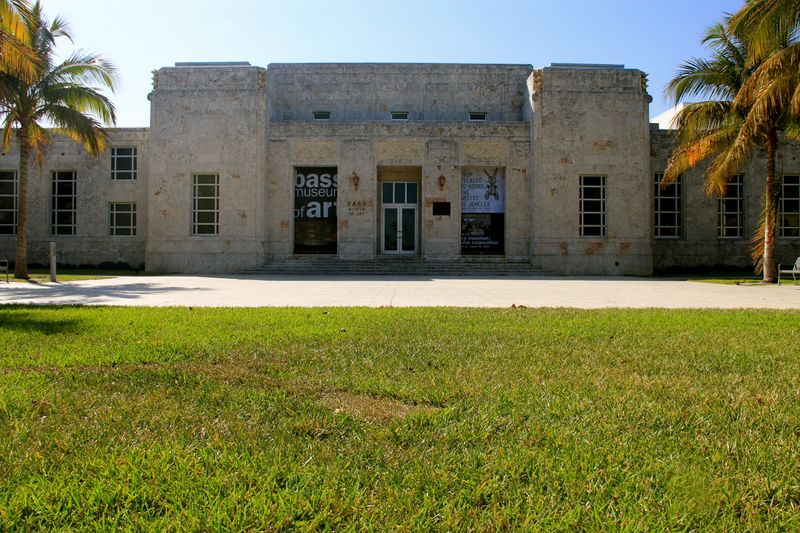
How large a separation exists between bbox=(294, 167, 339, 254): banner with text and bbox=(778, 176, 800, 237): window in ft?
71.0

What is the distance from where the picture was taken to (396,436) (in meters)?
2.96

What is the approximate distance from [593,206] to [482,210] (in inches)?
204

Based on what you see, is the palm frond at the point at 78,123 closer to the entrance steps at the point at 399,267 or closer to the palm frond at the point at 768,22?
the entrance steps at the point at 399,267

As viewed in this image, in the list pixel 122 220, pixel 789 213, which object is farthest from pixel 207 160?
pixel 789 213

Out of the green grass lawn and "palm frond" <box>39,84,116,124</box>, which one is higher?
"palm frond" <box>39,84,116,124</box>

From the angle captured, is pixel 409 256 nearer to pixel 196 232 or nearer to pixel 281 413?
pixel 196 232

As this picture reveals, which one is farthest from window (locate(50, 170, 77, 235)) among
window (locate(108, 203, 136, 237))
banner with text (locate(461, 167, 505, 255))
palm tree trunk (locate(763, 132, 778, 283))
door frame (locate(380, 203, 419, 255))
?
palm tree trunk (locate(763, 132, 778, 283))

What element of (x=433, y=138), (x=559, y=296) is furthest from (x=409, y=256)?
(x=559, y=296)

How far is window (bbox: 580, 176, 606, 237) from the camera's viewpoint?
85.7ft

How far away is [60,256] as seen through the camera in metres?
27.8

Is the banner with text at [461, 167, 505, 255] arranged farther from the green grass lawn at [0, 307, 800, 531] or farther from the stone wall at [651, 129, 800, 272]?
the green grass lawn at [0, 307, 800, 531]

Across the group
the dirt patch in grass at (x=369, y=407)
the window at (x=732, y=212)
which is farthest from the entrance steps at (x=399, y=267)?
the dirt patch in grass at (x=369, y=407)

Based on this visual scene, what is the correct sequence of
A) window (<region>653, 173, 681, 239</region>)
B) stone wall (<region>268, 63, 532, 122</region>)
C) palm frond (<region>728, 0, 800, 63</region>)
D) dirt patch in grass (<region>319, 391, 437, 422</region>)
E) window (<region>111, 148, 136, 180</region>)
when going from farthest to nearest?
stone wall (<region>268, 63, 532, 122</region>) < window (<region>111, 148, 136, 180</region>) < window (<region>653, 173, 681, 239</region>) < palm frond (<region>728, 0, 800, 63</region>) < dirt patch in grass (<region>319, 391, 437, 422</region>)

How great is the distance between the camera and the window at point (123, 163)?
28.1 m
